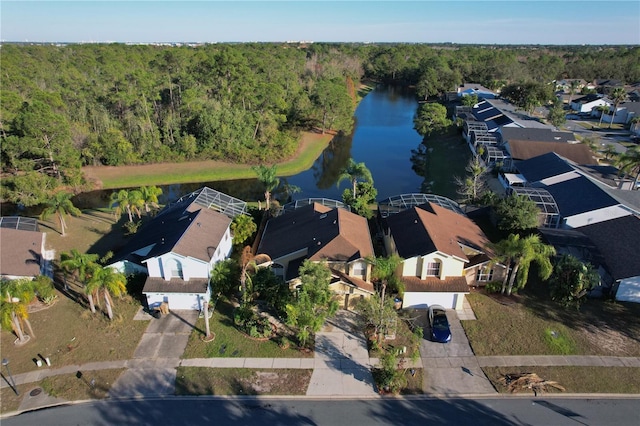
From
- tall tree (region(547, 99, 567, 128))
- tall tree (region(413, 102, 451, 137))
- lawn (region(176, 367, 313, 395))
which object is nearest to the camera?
lawn (region(176, 367, 313, 395))

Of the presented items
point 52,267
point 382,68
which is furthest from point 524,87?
point 52,267

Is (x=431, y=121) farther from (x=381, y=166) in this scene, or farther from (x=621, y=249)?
(x=621, y=249)

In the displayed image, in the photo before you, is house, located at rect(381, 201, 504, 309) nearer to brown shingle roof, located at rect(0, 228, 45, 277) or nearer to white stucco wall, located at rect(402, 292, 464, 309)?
white stucco wall, located at rect(402, 292, 464, 309)

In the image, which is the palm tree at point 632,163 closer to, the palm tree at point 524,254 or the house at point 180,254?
the palm tree at point 524,254

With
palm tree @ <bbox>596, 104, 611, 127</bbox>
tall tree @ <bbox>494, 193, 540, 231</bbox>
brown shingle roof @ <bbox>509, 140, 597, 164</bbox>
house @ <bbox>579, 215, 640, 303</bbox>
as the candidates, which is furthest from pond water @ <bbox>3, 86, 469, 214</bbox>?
palm tree @ <bbox>596, 104, 611, 127</bbox>

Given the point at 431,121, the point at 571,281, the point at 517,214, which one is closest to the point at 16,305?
the point at 571,281
